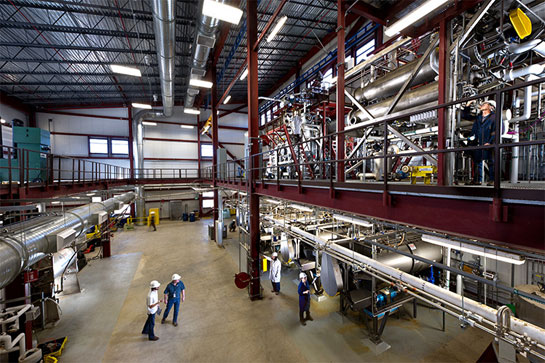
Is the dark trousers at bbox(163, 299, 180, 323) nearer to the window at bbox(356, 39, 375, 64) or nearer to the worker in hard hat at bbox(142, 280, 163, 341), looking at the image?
the worker in hard hat at bbox(142, 280, 163, 341)

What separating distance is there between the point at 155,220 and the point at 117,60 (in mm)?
12605

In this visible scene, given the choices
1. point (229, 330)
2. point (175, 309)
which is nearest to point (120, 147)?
point (175, 309)

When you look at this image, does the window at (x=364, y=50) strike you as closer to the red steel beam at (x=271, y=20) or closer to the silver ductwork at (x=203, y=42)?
the red steel beam at (x=271, y=20)

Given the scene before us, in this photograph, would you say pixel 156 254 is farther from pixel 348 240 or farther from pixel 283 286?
pixel 348 240

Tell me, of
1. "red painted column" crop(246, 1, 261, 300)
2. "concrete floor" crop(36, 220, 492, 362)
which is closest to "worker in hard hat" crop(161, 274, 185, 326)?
"concrete floor" crop(36, 220, 492, 362)

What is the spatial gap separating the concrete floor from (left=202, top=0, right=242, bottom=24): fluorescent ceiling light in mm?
8940

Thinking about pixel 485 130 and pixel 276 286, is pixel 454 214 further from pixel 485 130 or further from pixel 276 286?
pixel 276 286

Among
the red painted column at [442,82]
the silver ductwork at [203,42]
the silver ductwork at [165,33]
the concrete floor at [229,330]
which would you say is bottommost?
the concrete floor at [229,330]

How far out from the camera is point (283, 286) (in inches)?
368

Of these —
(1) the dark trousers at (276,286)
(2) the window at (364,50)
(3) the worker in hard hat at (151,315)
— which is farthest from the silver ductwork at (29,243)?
(2) the window at (364,50)

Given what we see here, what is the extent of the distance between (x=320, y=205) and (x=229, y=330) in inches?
203

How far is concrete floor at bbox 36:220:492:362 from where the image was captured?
579cm

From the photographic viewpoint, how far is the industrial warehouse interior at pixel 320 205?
11.1ft

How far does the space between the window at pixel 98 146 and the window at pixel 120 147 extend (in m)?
0.61
